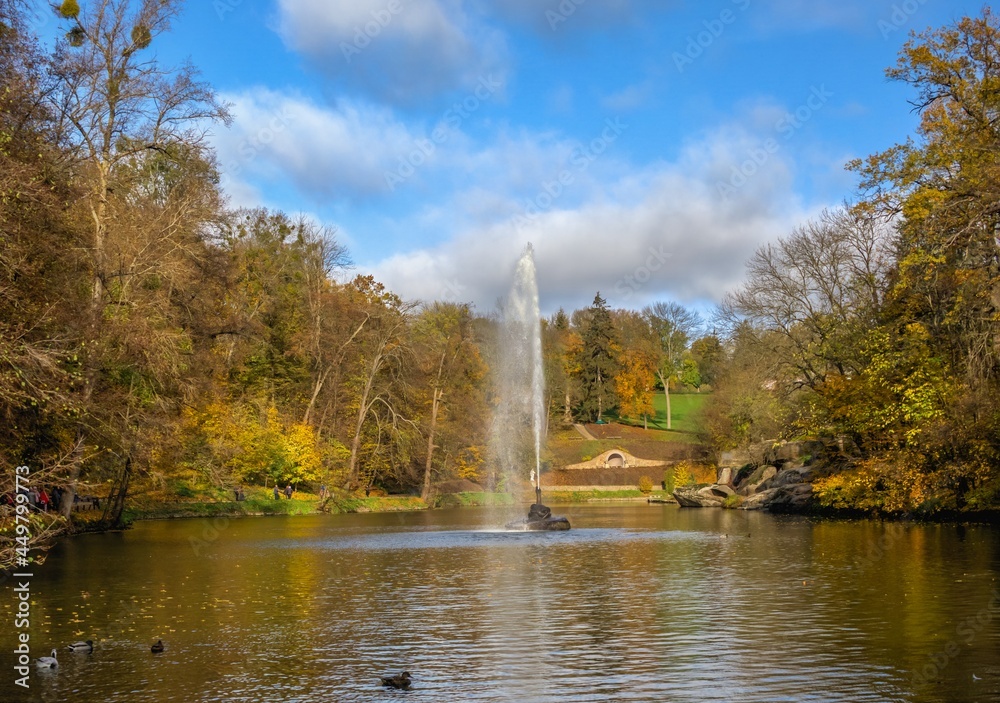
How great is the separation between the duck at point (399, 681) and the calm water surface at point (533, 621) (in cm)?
19

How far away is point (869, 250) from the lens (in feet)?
142

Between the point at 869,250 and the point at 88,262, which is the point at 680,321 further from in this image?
the point at 88,262

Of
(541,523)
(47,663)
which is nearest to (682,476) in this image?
(541,523)

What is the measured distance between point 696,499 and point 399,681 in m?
51.7

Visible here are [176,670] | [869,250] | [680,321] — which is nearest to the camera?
[176,670]

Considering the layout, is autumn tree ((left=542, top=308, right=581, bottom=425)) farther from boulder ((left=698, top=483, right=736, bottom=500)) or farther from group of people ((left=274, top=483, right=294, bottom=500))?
group of people ((left=274, top=483, right=294, bottom=500))

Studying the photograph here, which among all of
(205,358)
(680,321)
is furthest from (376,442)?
(680,321)

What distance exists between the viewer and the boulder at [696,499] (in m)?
59.3

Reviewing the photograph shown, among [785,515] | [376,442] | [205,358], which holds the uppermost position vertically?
[205,358]

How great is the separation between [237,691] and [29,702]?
2400mm

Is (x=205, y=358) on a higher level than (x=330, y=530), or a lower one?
higher

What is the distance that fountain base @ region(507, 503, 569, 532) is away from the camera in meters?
35.9

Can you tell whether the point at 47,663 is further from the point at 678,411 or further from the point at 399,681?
the point at 678,411

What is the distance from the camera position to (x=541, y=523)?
3588 cm
